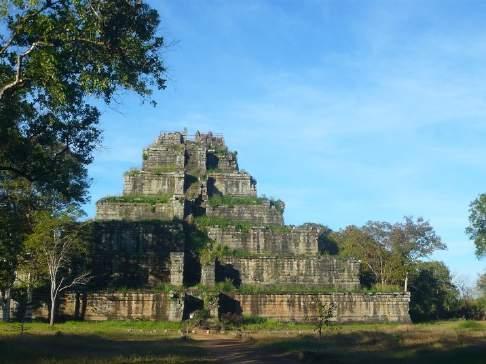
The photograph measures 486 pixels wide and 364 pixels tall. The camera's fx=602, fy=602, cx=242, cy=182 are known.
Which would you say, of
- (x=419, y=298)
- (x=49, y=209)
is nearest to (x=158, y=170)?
(x=49, y=209)

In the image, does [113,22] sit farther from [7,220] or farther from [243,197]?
[243,197]

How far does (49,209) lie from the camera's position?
39.5m

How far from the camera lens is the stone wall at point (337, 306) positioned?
40125 millimetres

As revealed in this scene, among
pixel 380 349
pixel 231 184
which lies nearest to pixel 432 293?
pixel 231 184

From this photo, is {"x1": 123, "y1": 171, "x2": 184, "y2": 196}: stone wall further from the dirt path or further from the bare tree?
the dirt path

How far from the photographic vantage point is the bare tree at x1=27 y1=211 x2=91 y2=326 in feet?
119

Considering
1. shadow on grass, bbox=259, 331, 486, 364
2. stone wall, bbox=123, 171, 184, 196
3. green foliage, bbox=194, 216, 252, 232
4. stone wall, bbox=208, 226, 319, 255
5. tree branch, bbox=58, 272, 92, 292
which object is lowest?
shadow on grass, bbox=259, 331, 486, 364


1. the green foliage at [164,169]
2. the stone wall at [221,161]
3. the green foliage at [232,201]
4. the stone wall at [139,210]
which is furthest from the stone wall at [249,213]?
the stone wall at [221,161]

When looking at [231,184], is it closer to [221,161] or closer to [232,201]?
[232,201]

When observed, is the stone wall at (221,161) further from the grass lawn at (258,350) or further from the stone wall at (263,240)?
the grass lawn at (258,350)

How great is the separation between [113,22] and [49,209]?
26321 mm

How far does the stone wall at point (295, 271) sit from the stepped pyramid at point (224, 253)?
7cm

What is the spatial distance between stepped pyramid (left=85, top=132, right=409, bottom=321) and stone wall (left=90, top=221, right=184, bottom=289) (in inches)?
2.7

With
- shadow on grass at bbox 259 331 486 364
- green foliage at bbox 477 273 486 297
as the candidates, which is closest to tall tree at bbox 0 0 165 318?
shadow on grass at bbox 259 331 486 364
